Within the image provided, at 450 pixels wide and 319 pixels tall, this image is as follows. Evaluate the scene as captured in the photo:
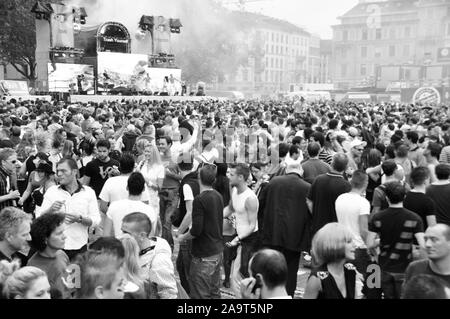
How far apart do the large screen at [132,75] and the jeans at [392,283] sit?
33895 mm

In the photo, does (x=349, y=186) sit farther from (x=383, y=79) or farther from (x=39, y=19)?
(x=383, y=79)

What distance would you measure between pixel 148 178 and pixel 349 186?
2.38 meters

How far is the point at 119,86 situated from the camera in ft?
123

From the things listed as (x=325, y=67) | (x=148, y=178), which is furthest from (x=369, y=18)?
(x=148, y=178)

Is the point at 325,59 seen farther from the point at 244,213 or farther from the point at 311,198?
the point at 244,213

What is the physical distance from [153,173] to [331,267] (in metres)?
3.53

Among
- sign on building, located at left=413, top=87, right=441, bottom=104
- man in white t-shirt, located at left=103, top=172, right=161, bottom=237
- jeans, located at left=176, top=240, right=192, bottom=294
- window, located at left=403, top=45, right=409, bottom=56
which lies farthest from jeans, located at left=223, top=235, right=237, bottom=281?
window, located at left=403, top=45, right=409, bottom=56

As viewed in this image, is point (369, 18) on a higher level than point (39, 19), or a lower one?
higher

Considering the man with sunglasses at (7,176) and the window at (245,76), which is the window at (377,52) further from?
the man with sunglasses at (7,176)

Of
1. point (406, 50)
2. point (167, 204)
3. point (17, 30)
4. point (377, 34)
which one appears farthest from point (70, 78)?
point (377, 34)

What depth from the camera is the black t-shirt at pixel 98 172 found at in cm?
663

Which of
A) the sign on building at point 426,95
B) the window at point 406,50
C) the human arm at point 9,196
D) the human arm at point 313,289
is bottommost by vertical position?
the human arm at point 313,289

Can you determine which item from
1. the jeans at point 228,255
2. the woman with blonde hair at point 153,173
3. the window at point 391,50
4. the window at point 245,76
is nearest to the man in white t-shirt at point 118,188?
the woman with blonde hair at point 153,173

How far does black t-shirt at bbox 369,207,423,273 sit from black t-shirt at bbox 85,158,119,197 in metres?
3.34
